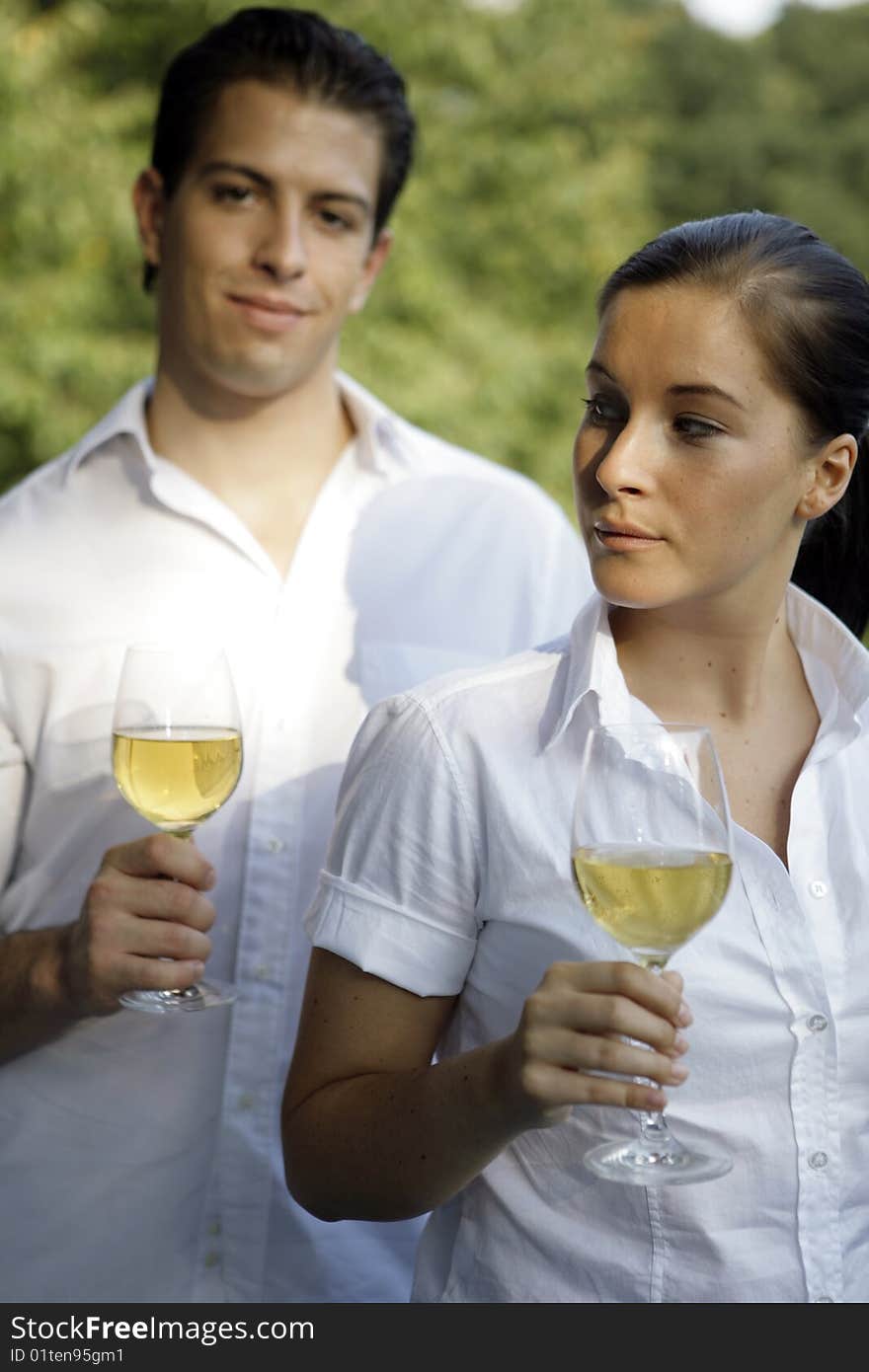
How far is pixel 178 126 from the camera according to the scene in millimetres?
3396

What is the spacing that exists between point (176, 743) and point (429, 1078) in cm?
74

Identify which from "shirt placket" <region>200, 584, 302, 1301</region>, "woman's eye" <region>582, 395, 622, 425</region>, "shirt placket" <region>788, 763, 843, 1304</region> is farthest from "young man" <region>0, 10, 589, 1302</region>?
"shirt placket" <region>788, 763, 843, 1304</region>

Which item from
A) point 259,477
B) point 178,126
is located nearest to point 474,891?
point 259,477

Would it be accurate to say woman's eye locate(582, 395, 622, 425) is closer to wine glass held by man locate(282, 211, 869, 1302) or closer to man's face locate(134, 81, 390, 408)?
wine glass held by man locate(282, 211, 869, 1302)

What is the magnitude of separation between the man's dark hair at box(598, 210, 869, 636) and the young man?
1021 millimetres

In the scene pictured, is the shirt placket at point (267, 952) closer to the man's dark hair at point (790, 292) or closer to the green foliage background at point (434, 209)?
the man's dark hair at point (790, 292)

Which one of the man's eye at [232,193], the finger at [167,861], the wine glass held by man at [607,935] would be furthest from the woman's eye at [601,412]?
the man's eye at [232,193]

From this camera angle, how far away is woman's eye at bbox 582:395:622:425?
2250mm

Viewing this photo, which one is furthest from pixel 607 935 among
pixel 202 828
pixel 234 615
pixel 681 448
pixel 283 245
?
pixel 283 245

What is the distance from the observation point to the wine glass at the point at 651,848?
1833 millimetres

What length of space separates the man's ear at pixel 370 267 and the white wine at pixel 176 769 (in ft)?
3.91

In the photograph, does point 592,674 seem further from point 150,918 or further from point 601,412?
point 150,918

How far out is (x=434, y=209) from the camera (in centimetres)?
1336

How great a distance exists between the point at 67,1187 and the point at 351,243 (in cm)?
186
